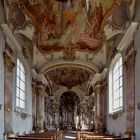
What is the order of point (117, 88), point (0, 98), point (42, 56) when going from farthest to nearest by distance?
point (42, 56)
point (117, 88)
point (0, 98)

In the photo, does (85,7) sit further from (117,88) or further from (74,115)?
(74,115)

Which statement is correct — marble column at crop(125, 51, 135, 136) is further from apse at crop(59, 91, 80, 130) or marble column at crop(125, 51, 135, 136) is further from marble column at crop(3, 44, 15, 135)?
apse at crop(59, 91, 80, 130)

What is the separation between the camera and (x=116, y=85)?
66.9ft

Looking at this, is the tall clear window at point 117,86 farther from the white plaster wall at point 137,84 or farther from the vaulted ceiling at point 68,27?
the white plaster wall at point 137,84

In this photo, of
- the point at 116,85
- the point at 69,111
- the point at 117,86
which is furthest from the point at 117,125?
the point at 69,111

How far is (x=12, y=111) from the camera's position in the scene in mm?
15820

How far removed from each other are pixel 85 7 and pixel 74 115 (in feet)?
89.9

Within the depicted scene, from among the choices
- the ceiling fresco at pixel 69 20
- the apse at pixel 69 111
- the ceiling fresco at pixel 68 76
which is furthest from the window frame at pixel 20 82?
the apse at pixel 69 111

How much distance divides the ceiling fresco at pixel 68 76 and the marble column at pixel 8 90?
16.5 m

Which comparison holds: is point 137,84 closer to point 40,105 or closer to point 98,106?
point 98,106

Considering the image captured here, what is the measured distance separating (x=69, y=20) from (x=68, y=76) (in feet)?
54.0

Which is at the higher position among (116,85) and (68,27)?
(68,27)

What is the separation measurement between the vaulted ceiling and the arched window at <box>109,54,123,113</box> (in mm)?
1515

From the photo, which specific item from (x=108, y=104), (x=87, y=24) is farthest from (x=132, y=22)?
(x=108, y=104)
